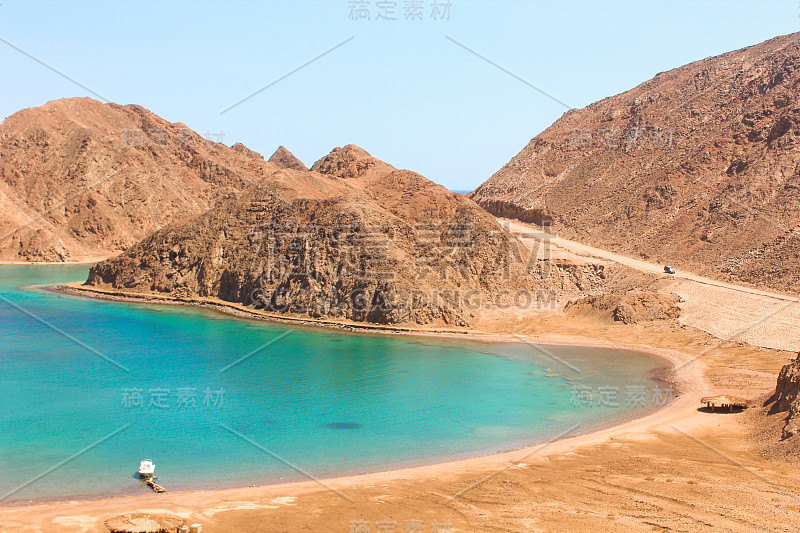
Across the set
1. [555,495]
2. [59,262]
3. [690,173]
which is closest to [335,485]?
[555,495]

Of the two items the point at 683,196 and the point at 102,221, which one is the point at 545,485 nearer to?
the point at 683,196

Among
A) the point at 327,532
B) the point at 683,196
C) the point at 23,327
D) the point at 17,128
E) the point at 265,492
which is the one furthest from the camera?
the point at 17,128

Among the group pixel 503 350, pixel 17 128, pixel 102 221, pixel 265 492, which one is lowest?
pixel 265 492

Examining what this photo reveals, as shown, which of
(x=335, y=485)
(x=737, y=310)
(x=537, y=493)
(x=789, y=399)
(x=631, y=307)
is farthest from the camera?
(x=631, y=307)

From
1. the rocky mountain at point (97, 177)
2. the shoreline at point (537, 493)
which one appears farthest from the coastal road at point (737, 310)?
the rocky mountain at point (97, 177)

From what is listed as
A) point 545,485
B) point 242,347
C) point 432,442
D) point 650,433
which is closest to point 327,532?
point 545,485

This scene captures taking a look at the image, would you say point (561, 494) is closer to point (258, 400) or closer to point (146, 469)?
point (146, 469)
